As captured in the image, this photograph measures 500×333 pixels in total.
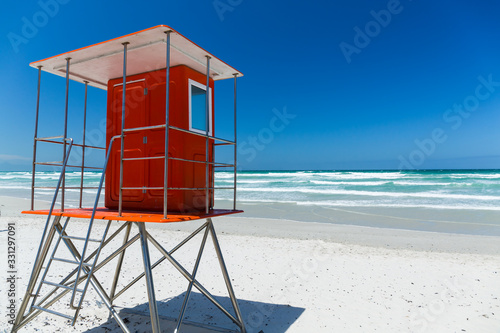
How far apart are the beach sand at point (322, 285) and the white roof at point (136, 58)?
337 cm

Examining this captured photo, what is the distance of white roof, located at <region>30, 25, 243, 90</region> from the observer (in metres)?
3.59

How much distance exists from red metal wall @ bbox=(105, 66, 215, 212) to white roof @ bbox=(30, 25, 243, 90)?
0.17 meters

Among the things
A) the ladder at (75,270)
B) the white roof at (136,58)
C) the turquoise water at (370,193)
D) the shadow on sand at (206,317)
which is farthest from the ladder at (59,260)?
the turquoise water at (370,193)

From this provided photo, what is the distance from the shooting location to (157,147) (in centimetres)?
418

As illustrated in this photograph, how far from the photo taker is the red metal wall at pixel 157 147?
4.09m

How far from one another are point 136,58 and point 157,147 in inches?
42.8

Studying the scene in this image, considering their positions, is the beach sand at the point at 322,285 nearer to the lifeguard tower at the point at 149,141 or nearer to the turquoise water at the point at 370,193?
the lifeguard tower at the point at 149,141

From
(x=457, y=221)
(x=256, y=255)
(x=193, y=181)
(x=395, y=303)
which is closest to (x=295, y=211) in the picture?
(x=457, y=221)

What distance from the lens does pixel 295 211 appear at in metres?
17.8

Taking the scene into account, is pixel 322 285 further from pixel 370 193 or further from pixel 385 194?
pixel 370 193

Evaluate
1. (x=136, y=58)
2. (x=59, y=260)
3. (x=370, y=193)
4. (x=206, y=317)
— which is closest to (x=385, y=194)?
(x=370, y=193)

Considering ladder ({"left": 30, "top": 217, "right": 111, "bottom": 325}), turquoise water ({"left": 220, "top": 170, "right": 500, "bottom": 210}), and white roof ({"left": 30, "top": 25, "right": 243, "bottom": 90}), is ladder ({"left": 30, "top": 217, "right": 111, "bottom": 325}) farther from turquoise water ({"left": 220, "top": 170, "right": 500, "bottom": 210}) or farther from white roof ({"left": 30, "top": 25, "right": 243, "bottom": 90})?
turquoise water ({"left": 220, "top": 170, "right": 500, "bottom": 210})

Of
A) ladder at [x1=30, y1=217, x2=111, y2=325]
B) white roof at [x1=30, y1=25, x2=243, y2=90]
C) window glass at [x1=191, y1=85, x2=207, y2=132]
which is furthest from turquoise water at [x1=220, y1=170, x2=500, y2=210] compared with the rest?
ladder at [x1=30, y1=217, x2=111, y2=325]

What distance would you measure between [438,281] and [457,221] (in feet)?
30.8
